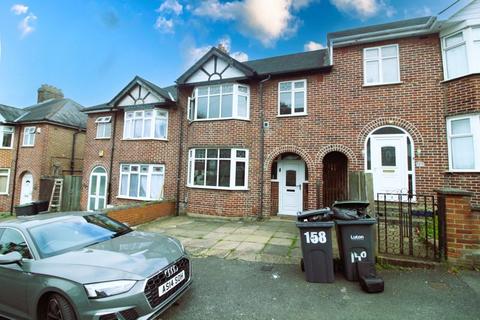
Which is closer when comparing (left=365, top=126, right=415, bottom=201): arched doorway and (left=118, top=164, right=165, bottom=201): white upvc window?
(left=365, top=126, right=415, bottom=201): arched doorway

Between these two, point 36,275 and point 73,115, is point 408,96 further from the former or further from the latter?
point 73,115

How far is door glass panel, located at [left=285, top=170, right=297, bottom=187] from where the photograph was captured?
32.9 feet

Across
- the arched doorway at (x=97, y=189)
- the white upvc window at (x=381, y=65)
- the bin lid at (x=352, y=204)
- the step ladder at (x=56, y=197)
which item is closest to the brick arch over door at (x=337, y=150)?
the white upvc window at (x=381, y=65)

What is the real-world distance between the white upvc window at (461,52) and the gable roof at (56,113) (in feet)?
61.9

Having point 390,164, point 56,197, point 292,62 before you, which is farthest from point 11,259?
point 56,197

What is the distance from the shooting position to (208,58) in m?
10.6

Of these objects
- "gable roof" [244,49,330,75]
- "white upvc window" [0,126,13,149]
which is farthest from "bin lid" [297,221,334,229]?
"white upvc window" [0,126,13,149]

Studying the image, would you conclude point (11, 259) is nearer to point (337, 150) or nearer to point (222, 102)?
point (222, 102)

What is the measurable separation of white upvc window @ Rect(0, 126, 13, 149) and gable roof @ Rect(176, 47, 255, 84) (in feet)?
47.1

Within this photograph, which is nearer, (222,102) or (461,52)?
(461,52)

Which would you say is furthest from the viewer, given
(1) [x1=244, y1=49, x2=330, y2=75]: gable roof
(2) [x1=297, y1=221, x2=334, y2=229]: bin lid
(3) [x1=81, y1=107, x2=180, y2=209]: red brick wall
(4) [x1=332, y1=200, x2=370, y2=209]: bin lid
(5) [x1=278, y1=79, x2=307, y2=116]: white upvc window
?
(3) [x1=81, y1=107, x2=180, y2=209]: red brick wall

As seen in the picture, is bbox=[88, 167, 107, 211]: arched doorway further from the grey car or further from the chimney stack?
the chimney stack

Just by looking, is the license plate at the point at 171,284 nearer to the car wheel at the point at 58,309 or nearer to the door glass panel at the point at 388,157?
the car wheel at the point at 58,309

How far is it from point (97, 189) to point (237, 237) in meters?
10.4
